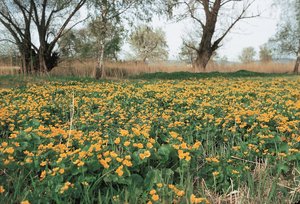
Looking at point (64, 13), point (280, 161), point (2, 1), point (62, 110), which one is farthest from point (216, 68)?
point (280, 161)

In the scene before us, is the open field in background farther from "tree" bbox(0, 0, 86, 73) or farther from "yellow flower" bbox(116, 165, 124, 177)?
"yellow flower" bbox(116, 165, 124, 177)

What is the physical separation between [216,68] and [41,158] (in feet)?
89.8

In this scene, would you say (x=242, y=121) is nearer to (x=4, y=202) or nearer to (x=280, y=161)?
(x=280, y=161)

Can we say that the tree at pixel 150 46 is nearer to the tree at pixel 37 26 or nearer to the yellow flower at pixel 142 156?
the tree at pixel 37 26

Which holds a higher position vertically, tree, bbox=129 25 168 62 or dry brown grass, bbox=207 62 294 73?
tree, bbox=129 25 168 62

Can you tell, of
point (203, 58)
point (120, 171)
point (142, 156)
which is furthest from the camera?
point (203, 58)

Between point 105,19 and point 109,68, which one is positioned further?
point 109,68

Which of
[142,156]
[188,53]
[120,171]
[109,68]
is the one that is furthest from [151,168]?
[188,53]

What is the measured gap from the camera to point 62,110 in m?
6.09

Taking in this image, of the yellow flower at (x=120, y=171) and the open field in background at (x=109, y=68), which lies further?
the open field in background at (x=109, y=68)

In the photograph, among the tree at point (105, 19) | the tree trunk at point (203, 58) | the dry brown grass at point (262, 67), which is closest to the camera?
the tree at point (105, 19)

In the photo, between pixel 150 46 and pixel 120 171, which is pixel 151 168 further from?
pixel 150 46

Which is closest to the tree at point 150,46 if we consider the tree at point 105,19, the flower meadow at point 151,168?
the tree at point 105,19

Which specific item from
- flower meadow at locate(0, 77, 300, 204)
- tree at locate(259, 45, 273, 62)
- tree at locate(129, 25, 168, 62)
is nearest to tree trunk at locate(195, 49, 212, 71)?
tree at locate(259, 45, 273, 62)
